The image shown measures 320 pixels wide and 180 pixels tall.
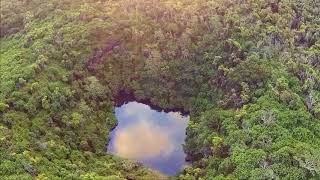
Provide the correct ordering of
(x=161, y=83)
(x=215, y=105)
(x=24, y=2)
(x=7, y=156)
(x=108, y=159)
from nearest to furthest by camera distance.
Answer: (x=7, y=156) → (x=108, y=159) → (x=215, y=105) → (x=161, y=83) → (x=24, y=2)

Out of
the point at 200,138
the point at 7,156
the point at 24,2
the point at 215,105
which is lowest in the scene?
the point at 7,156

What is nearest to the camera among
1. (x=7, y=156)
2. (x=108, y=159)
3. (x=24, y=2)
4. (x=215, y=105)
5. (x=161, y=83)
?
(x=7, y=156)

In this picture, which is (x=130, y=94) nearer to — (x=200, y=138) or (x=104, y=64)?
(x=104, y=64)

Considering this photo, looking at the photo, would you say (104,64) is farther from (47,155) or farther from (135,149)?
(47,155)

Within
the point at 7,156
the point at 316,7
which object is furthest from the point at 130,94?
the point at 316,7

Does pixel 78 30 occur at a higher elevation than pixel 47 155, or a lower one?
higher

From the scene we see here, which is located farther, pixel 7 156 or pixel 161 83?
pixel 161 83
